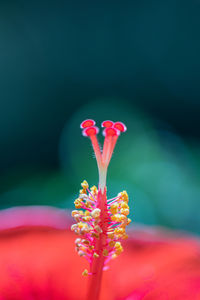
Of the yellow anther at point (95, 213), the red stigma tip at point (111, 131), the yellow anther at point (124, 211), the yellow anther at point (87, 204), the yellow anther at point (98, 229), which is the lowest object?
the yellow anther at point (98, 229)

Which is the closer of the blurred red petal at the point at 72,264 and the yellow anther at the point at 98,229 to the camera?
the yellow anther at the point at 98,229

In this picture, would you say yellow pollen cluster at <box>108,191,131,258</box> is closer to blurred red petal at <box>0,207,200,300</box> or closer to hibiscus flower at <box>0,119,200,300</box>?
hibiscus flower at <box>0,119,200,300</box>

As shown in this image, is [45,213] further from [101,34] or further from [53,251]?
[101,34]

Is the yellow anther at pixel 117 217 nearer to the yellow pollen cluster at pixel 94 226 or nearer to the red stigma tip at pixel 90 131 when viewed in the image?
the yellow pollen cluster at pixel 94 226

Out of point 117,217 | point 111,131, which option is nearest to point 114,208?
point 117,217

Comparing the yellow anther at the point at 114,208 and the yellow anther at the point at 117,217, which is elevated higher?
the yellow anther at the point at 114,208

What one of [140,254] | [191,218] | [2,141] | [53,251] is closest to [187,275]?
[140,254]

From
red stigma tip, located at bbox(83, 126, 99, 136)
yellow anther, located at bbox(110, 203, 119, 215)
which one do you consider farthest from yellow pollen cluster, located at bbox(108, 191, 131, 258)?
red stigma tip, located at bbox(83, 126, 99, 136)

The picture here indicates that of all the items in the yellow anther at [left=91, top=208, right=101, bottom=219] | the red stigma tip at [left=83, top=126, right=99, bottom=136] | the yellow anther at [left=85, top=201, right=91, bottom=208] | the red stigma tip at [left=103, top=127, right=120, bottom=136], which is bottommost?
the yellow anther at [left=91, top=208, right=101, bottom=219]

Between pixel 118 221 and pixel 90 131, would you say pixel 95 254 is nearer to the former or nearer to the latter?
pixel 118 221

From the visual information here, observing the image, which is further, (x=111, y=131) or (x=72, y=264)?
(x=72, y=264)

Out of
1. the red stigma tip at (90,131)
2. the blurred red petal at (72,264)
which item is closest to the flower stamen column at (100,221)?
the red stigma tip at (90,131)
